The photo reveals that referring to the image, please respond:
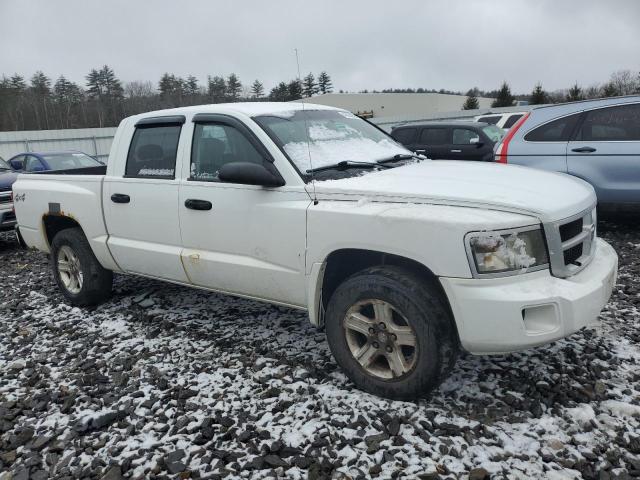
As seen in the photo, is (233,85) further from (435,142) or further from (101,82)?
(435,142)

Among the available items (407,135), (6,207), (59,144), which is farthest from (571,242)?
(59,144)

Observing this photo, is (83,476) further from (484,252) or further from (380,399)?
(484,252)

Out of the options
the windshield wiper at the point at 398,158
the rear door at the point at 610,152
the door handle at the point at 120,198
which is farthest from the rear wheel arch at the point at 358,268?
the rear door at the point at 610,152

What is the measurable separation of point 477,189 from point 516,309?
2.35 feet

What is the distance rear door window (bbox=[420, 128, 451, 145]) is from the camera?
10617mm

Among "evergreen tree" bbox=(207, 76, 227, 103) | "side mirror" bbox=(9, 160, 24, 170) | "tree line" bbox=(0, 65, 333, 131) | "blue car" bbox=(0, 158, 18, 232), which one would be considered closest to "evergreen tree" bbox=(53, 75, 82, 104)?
"tree line" bbox=(0, 65, 333, 131)

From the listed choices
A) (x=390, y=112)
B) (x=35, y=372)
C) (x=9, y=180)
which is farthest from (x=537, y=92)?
(x=35, y=372)

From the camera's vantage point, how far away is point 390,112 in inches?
2384

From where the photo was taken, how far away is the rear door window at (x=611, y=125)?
577 cm

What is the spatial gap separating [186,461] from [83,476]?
1.68ft

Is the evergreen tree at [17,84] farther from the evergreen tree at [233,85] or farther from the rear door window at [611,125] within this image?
the rear door window at [611,125]

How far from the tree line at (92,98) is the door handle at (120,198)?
48895mm

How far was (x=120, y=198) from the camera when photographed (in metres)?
4.03

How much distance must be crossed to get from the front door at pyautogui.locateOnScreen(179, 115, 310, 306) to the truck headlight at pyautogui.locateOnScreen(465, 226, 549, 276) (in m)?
1.05
